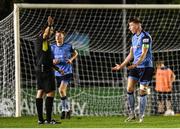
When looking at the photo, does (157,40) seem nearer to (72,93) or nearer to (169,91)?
(169,91)

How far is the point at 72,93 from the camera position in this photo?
840 inches

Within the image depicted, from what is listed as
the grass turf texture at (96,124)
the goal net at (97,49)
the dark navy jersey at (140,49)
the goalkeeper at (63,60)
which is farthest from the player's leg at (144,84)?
the goal net at (97,49)

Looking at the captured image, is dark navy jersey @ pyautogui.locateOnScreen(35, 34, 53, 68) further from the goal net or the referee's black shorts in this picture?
the goal net

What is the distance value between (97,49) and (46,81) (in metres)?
7.48

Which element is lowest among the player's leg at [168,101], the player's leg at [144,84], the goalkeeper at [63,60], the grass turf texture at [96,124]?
the grass turf texture at [96,124]

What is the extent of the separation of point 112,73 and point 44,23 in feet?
9.28

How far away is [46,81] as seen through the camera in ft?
48.0

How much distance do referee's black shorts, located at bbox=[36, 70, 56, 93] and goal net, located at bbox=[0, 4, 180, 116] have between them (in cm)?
530

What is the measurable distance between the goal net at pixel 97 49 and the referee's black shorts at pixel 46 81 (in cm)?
530

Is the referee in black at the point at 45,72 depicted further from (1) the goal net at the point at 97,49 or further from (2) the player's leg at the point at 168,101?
(2) the player's leg at the point at 168,101

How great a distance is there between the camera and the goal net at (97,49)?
2102 cm

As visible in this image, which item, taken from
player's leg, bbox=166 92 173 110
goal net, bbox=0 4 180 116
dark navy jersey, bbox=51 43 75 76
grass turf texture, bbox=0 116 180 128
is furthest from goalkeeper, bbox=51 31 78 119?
player's leg, bbox=166 92 173 110

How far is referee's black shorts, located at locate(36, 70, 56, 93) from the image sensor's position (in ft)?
47.9

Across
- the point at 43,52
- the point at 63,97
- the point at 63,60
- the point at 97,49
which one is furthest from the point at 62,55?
the point at 97,49
